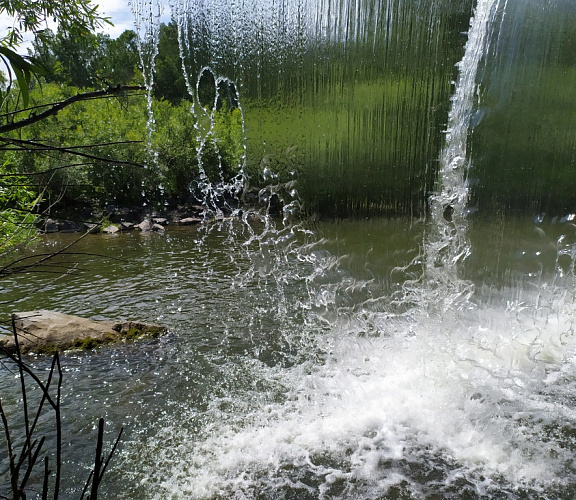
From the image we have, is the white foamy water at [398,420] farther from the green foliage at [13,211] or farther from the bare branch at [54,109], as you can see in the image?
the bare branch at [54,109]

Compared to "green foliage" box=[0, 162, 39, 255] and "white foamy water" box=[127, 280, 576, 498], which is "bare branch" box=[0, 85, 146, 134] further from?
"white foamy water" box=[127, 280, 576, 498]

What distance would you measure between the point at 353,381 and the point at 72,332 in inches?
145

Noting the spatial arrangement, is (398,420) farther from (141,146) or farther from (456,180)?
(141,146)

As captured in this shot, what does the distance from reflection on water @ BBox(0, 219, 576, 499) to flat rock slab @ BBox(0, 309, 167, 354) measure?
0.21 metres

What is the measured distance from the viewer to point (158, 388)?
Answer: 5.09 meters

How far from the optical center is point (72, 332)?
6195 millimetres

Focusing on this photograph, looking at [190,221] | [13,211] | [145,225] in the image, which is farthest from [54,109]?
[190,221]

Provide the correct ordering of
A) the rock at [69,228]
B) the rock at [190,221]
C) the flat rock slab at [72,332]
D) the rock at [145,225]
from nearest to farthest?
the flat rock slab at [72,332]
the rock at [69,228]
the rock at [145,225]
the rock at [190,221]

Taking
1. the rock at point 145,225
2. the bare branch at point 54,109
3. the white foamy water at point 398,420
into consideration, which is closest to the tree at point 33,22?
the bare branch at point 54,109

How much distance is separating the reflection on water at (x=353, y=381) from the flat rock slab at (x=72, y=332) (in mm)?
213

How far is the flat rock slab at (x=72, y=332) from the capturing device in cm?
598

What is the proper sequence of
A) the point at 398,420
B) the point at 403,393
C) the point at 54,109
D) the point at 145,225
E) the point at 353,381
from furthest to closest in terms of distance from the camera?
the point at 145,225
the point at 353,381
the point at 403,393
the point at 398,420
the point at 54,109

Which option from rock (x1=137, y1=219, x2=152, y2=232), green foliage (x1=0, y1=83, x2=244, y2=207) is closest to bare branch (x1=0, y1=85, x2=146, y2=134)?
rock (x1=137, y1=219, x2=152, y2=232)

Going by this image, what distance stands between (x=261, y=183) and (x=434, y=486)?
191 inches
